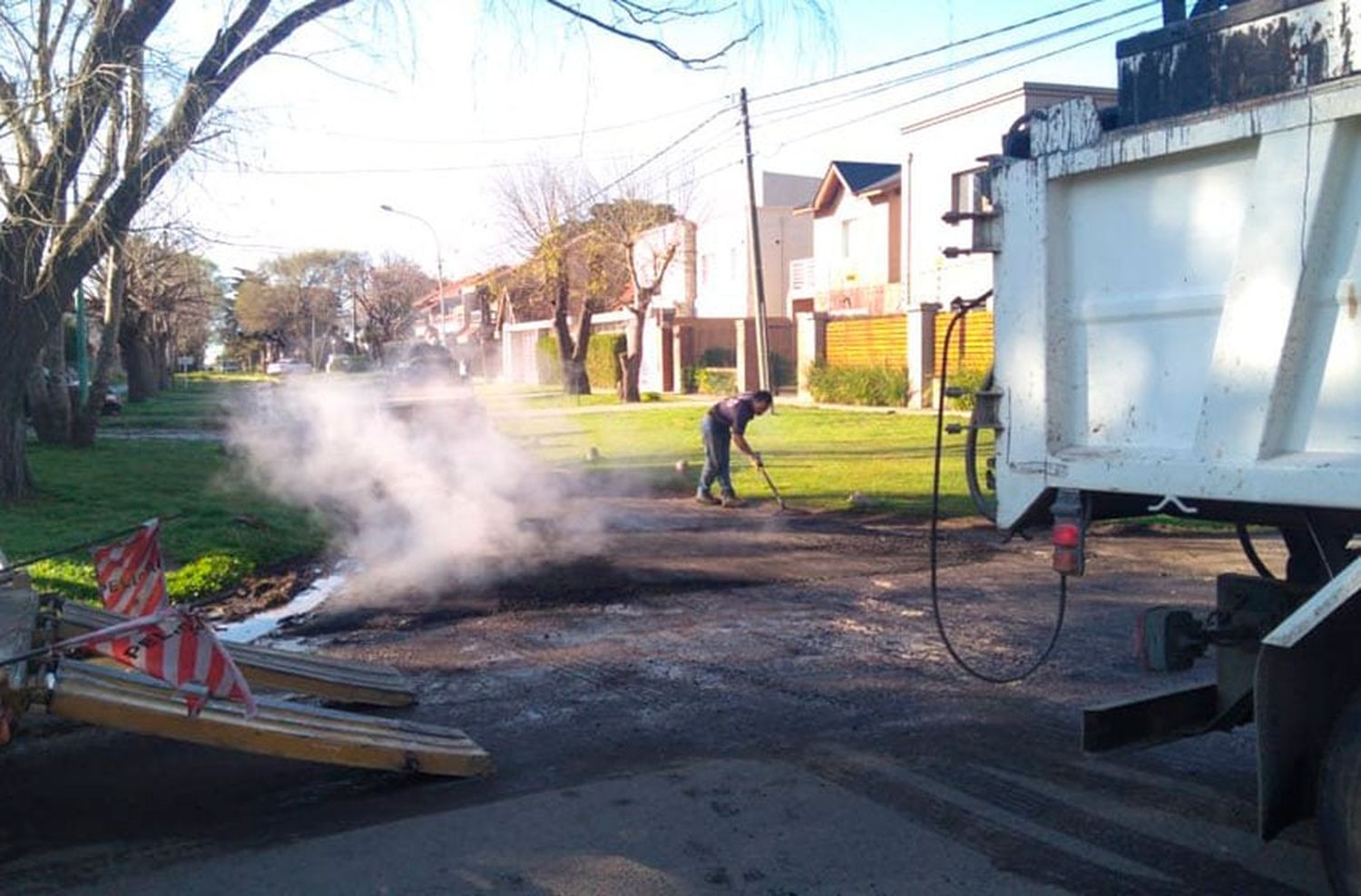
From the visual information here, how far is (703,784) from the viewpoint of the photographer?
495 cm

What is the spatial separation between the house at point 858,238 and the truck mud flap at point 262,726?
29.9 meters

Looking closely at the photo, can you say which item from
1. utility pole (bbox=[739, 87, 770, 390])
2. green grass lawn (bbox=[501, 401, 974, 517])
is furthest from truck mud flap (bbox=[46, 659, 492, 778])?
utility pole (bbox=[739, 87, 770, 390])

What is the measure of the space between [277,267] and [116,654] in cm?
8086

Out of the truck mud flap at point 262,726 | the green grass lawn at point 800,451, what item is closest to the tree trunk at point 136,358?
the green grass lawn at point 800,451

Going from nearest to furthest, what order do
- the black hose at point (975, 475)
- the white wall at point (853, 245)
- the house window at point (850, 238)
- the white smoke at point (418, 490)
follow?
the black hose at point (975, 475) → the white smoke at point (418, 490) → the white wall at point (853, 245) → the house window at point (850, 238)

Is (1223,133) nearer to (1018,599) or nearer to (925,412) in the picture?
(1018,599)

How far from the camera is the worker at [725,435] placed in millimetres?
13430

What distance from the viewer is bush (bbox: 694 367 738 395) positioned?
37281 mm

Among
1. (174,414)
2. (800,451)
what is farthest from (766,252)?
(800,451)

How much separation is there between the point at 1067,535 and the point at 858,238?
108ft

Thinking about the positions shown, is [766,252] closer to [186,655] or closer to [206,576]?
[206,576]

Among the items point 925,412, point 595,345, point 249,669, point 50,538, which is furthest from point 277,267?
point 249,669

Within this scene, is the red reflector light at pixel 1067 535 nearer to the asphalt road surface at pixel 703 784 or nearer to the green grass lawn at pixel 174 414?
the asphalt road surface at pixel 703 784

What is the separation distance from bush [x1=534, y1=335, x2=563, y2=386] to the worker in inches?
1445
